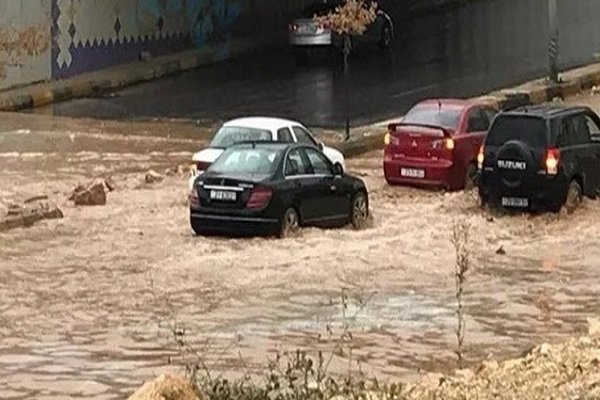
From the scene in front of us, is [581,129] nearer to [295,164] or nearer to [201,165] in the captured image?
[295,164]

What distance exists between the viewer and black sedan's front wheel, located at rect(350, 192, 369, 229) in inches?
973

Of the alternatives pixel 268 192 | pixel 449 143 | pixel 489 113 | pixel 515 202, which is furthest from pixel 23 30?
pixel 268 192

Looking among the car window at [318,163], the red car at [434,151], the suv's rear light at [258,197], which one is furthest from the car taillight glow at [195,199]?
the red car at [434,151]

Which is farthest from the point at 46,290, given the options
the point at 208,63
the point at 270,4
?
the point at 270,4

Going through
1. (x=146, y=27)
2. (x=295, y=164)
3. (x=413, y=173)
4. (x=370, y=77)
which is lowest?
(x=370, y=77)

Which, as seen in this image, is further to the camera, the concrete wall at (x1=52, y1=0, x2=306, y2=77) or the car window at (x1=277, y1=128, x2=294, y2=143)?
the concrete wall at (x1=52, y1=0, x2=306, y2=77)

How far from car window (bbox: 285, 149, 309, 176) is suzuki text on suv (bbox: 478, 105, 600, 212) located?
129 inches

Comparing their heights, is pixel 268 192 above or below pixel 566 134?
below

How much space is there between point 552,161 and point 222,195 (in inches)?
220

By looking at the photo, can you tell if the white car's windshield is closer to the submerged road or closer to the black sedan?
the black sedan

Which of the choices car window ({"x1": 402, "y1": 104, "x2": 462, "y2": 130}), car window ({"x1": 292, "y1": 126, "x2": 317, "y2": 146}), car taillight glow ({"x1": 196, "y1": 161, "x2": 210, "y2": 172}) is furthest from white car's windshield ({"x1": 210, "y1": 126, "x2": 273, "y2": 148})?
car window ({"x1": 402, "y1": 104, "x2": 462, "y2": 130})

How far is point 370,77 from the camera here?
4644 centimetres

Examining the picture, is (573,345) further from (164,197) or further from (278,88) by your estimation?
(278,88)

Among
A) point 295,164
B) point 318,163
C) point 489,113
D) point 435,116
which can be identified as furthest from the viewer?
point 489,113
